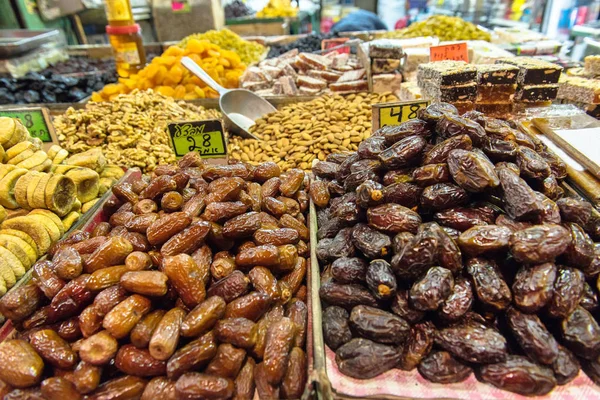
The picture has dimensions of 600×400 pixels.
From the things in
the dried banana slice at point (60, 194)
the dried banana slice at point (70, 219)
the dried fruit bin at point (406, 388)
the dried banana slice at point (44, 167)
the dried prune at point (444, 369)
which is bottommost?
the dried fruit bin at point (406, 388)

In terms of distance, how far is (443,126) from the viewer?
5.15 ft

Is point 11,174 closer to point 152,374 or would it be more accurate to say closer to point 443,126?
point 152,374

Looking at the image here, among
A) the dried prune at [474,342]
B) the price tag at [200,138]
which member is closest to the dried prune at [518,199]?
the dried prune at [474,342]

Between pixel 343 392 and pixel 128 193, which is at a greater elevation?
pixel 128 193

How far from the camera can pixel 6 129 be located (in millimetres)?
2045

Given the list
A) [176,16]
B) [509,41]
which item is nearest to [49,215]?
[509,41]

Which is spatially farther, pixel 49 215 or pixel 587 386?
pixel 49 215

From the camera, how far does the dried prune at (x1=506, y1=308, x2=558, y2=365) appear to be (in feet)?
3.75

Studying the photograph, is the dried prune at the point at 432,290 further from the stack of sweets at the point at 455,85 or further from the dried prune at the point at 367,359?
the stack of sweets at the point at 455,85

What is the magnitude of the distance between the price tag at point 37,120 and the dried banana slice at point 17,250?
1.20 meters

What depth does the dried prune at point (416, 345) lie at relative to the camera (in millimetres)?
1230

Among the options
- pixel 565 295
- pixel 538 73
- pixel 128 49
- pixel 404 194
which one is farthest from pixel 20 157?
pixel 538 73

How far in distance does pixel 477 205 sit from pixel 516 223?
6.2 inches

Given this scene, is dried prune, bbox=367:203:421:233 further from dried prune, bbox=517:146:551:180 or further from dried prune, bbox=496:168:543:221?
dried prune, bbox=517:146:551:180
